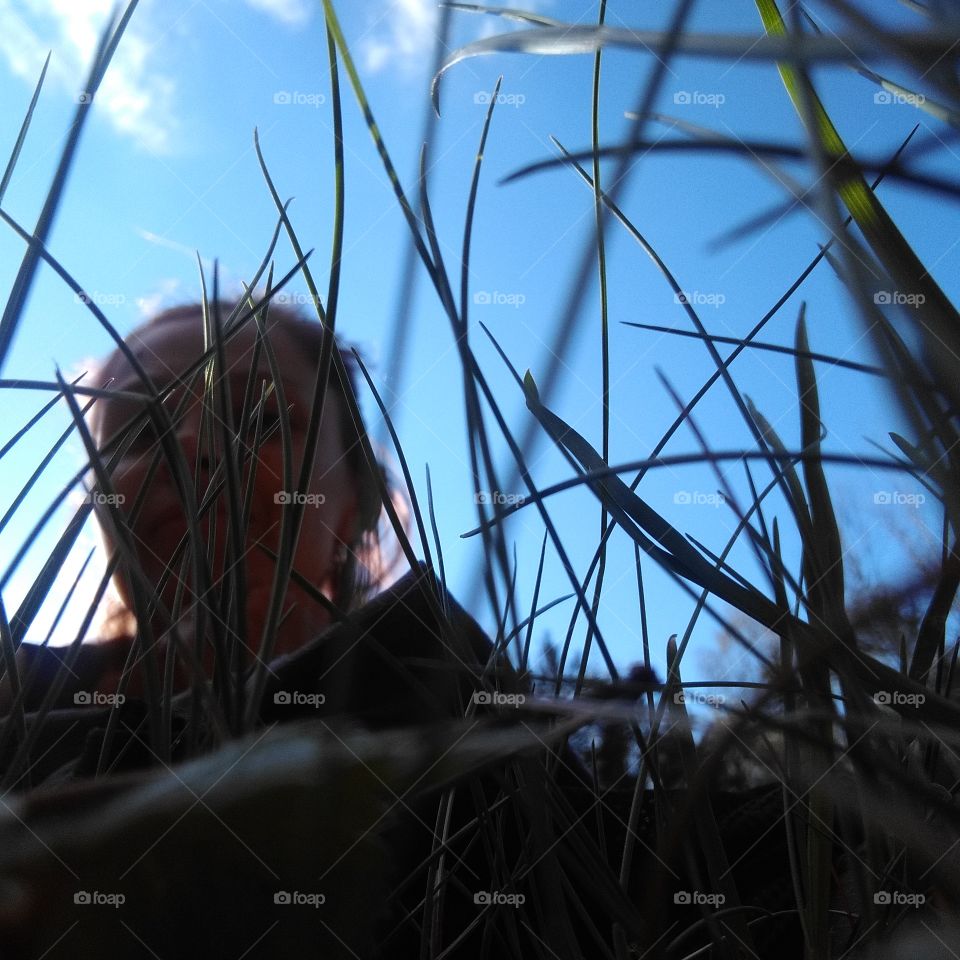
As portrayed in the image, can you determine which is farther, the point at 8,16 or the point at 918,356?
the point at 8,16

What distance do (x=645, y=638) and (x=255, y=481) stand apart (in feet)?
0.42

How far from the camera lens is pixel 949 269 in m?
0.14

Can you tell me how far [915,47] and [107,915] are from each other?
0.38 ft

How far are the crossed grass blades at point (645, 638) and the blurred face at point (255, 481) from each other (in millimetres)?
75

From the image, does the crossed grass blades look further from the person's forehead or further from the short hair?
the person's forehead

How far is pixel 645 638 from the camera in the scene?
14 centimetres

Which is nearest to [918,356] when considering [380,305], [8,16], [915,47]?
[915,47]

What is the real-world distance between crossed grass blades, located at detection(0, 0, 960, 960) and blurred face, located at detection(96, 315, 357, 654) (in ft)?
0.25

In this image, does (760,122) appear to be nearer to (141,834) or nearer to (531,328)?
(531,328)

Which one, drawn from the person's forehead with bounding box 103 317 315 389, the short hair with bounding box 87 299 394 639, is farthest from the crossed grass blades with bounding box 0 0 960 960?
the person's forehead with bounding box 103 317 315 389

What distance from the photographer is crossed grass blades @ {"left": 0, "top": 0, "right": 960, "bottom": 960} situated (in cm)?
7

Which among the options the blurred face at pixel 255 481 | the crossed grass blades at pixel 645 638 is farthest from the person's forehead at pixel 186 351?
the crossed grass blades at pixel 645 638

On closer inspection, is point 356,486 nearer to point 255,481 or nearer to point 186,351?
point 255,481

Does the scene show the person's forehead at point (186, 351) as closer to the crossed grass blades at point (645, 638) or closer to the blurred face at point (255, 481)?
the blurred face at point (255, 481)
